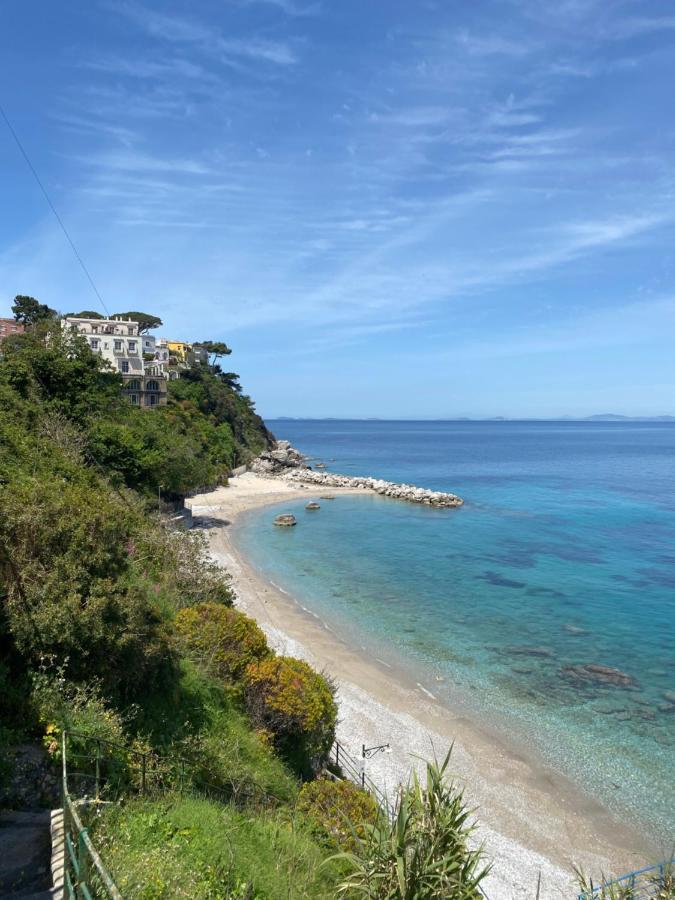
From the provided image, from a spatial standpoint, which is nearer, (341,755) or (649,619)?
(341,755)

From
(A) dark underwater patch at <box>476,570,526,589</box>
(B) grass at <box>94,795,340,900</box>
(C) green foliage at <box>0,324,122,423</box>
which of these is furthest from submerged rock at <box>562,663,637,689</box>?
(C) green foliage at <box>0,324,122,423</box>

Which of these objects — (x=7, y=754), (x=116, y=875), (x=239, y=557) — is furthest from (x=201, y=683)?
(x=239, y=557)

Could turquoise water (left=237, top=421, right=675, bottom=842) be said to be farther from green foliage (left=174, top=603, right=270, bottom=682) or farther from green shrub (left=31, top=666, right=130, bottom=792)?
green shrub (left=31, top=666, right=130, bottom=792)

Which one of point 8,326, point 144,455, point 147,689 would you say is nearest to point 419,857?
point 147,689

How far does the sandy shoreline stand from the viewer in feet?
45.9

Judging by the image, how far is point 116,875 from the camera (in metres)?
6.36

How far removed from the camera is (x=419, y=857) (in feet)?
25.6

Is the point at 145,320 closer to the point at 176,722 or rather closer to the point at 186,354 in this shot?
the point at 186,354

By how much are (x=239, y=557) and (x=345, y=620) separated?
1346 centimetres

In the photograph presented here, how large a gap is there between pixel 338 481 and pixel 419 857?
2806 inches

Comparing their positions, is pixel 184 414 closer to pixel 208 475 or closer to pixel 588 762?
pixel 208 475

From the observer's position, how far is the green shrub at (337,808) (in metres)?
11.1

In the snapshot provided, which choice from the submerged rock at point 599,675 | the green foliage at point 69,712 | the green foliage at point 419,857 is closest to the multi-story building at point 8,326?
the green foliage at point 69,712

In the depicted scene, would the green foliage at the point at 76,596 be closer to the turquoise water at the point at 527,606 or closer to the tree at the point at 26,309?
the turquoise water at the point at 527,606
